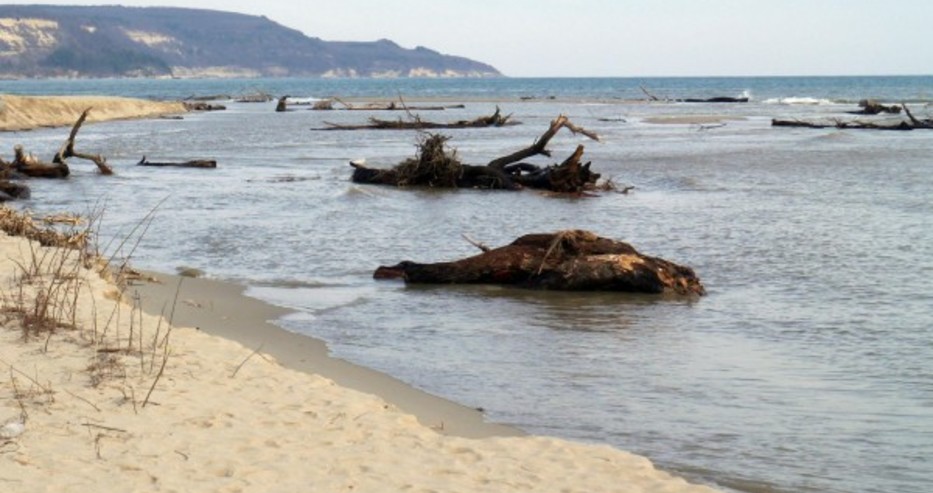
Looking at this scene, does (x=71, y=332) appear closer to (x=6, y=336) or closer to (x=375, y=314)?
(x=6, y=336)

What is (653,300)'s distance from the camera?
12336 millimetres

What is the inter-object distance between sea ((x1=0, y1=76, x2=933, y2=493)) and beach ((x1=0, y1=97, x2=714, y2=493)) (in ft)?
1.58

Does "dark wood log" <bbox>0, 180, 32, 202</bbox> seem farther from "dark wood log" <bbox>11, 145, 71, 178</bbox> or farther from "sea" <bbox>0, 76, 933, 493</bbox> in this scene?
"dark wood log" <bbox>11, 145, 71, 178</bbox>

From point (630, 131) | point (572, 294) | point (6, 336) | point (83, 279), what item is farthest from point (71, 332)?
point (630, 131)

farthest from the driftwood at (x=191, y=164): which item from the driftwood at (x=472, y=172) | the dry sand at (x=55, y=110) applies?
the dry sand at (x=55, y=110)

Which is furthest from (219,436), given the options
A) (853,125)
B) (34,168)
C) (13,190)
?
(853,125)

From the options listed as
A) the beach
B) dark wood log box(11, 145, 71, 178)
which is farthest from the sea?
the beach

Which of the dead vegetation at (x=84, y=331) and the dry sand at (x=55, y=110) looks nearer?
the dead vegetation at (x=84, y=331)

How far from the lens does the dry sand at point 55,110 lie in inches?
1980

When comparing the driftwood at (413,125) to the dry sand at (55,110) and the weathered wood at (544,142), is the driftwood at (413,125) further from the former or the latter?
the weathered wood at (544,142)

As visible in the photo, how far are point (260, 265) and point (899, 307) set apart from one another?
7.18m

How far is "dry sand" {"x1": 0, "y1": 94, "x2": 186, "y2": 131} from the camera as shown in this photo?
50281mm

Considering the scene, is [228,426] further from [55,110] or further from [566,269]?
[55,110]

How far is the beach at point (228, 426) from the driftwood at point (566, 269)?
3.62m
